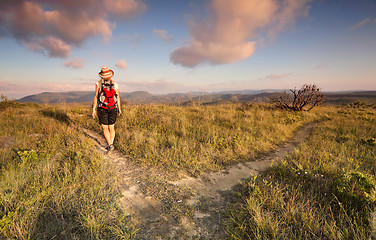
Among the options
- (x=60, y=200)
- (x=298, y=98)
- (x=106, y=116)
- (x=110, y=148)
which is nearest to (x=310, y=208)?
(x=60, y=200)

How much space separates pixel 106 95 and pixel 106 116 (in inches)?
28.8

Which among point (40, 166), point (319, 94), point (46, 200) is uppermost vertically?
point (319, 94)

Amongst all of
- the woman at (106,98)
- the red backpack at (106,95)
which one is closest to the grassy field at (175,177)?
the woman at (106,98)

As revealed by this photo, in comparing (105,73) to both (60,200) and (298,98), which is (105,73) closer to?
(60,200)

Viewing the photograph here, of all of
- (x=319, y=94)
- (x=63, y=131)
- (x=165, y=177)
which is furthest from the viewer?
(x=319, y=94)

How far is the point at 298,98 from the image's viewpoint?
13555mm

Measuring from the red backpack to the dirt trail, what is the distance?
1702 millimetres

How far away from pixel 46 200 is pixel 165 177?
2.29m

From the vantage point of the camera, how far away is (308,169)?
13.0 feet

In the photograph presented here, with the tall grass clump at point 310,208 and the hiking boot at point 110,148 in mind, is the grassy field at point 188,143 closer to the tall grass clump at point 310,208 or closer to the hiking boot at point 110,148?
the hiking boot at point 110,148

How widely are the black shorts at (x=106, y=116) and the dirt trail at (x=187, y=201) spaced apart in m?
1.16

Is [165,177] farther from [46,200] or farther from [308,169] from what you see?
[308,169]

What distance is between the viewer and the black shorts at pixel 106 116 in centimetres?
516

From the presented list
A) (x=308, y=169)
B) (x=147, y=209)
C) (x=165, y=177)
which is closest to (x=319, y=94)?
(x=308, y=169)
